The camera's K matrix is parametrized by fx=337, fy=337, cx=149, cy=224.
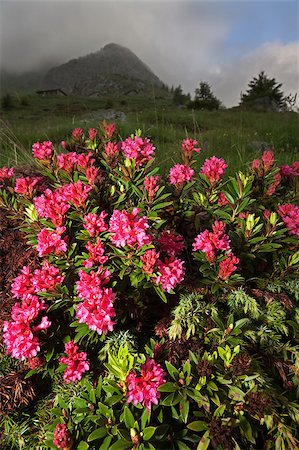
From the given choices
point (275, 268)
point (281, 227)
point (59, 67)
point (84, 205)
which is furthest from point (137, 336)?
point (59, 67)

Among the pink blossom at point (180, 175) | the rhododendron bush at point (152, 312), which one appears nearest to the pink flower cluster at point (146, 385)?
the rhododendron bush at point (152, 312)

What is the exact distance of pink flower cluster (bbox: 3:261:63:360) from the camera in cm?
166

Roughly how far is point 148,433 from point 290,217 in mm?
1527

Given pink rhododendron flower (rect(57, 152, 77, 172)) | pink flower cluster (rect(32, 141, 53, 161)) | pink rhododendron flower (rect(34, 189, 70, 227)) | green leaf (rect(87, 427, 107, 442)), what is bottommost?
green leaf (rect(87, 427, 107, 442))

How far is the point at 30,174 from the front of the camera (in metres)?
2.87

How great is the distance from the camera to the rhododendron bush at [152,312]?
1535 mm

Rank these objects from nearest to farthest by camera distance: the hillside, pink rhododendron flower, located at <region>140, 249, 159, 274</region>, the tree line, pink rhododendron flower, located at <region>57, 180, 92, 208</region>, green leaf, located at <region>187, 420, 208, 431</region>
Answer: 1. green leaf, located at <region>187, 420, 208, 431</region>
2. pink rhododendron flower, located at <region>140, 249, 159, 274</region>
3. pink rhododendron flower, located at <region>57, 180, 92, 208</region>
4. the tree line
5. the hillside

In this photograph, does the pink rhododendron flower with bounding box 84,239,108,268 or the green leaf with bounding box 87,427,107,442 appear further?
Answer: the pink rhododendron flower with bounding box 84,239,108,268

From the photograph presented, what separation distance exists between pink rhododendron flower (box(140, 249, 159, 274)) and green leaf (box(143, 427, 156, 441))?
671 mm

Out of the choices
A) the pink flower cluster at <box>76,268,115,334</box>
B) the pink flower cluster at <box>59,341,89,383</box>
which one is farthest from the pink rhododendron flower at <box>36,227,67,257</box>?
the pink flower cluster at <box>59,341,89,383</box>

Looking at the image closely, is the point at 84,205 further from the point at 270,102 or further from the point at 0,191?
the point at 270,102

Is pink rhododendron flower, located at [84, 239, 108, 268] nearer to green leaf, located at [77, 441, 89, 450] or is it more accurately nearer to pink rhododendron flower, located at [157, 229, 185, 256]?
pink rhododendron flower, located at [157, 229, 185, 256]

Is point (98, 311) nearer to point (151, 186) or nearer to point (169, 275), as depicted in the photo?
point (169, 275)

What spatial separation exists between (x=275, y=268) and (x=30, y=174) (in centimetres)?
208
